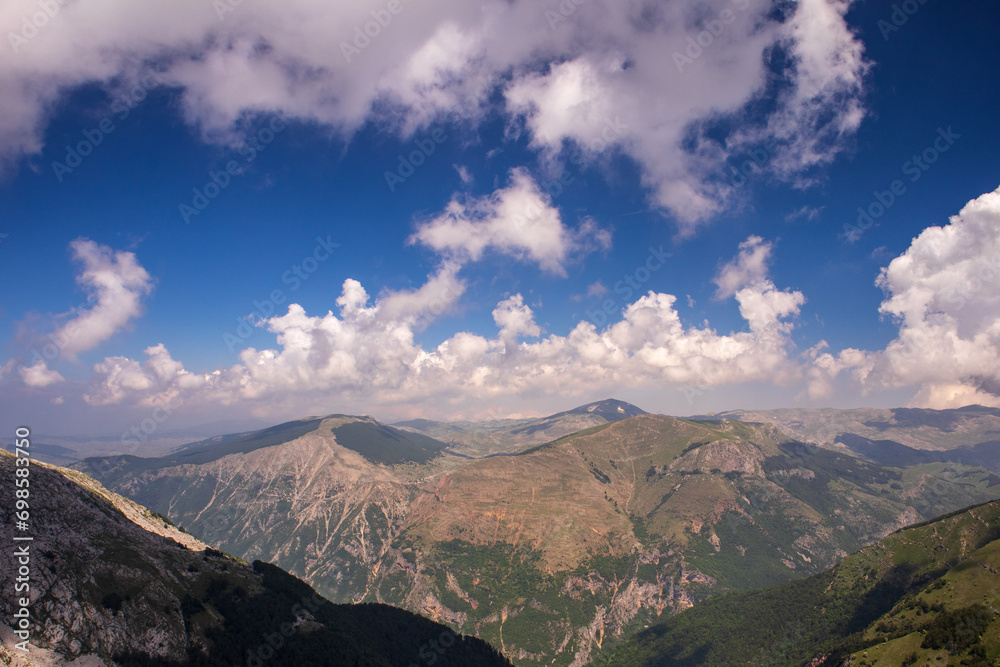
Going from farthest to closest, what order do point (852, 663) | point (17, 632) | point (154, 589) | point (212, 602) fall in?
point (852, 663) < point (212, 602) < point (154, 589) < point (17, 632)

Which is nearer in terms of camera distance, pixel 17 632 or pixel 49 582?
pixel 17 632

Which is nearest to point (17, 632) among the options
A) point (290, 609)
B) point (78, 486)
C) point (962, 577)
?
point (78, 486)

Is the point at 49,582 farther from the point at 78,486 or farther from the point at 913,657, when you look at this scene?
the point at 913,657

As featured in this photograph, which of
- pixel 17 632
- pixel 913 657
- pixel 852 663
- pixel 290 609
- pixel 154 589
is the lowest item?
pixel 852 663

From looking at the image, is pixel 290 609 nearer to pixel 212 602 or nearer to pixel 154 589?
pixel 212 602

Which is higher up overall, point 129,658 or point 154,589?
point 154,589

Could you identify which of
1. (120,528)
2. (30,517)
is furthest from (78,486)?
(30,517)

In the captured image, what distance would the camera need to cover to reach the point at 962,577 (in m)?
196

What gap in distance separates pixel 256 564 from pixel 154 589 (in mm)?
70079

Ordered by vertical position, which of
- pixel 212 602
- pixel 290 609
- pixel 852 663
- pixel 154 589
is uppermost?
pixel 154 589

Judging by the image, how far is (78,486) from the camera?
114250 millimetres

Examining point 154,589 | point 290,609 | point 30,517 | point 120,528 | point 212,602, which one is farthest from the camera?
point 290,609

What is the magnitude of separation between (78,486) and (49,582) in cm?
3900

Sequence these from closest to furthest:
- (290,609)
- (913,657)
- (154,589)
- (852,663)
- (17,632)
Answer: (17,632) < (154,589) < (290,609) < (913,657) < (852,663)
